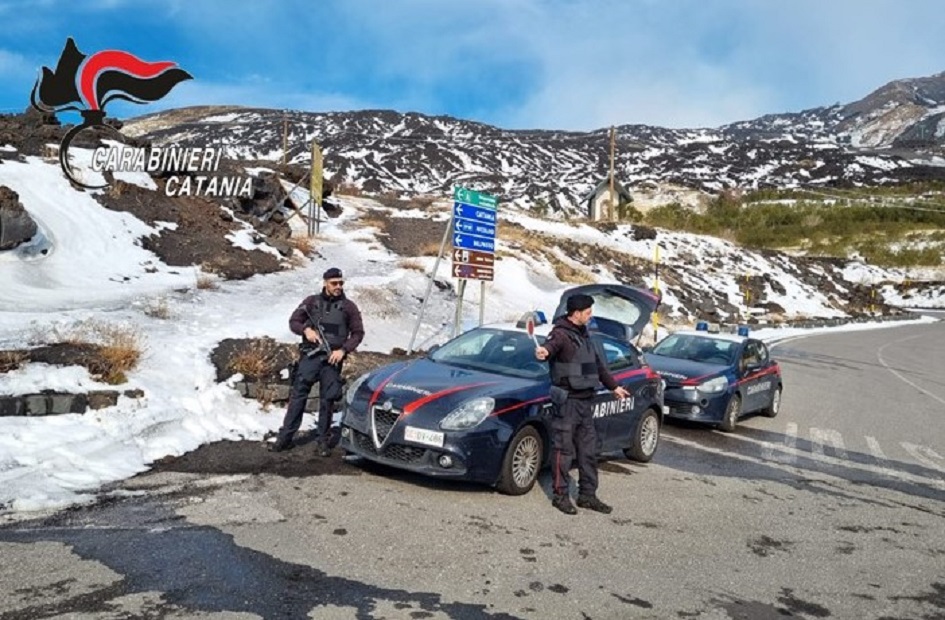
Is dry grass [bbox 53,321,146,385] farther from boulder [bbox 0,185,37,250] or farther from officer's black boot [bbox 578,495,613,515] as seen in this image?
boulder [bbox 0,185,37,250]

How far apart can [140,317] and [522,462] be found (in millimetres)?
6942

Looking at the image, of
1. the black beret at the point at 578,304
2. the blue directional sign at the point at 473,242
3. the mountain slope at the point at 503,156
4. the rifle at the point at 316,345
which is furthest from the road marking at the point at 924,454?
the mountain slope at the point at 503,156

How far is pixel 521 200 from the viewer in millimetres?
93000

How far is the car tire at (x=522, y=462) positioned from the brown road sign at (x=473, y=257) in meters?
5.76

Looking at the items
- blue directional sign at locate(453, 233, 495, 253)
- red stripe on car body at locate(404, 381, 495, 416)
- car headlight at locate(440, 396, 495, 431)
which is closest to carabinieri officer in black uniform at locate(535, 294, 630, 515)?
car headlight at locate(440, 396, 495, 431)

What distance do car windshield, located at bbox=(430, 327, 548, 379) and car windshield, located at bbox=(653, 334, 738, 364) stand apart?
527cm

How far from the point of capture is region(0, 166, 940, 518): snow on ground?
6.37m

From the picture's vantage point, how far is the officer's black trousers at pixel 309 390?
24.0ft

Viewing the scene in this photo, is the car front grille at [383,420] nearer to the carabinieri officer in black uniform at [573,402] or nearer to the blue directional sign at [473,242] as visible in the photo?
the carabinieri officer in black uniform at [573,402]

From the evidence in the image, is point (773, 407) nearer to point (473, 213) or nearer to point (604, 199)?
point (473, 213)

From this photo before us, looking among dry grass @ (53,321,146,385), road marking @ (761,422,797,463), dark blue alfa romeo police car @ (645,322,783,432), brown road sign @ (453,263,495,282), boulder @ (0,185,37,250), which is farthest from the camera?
boulder @ (0,185,37,250)

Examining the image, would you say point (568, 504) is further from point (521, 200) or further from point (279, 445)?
point (521, 200)

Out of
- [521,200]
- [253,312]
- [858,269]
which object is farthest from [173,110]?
[253,312]

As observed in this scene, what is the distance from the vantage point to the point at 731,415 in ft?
36.0
